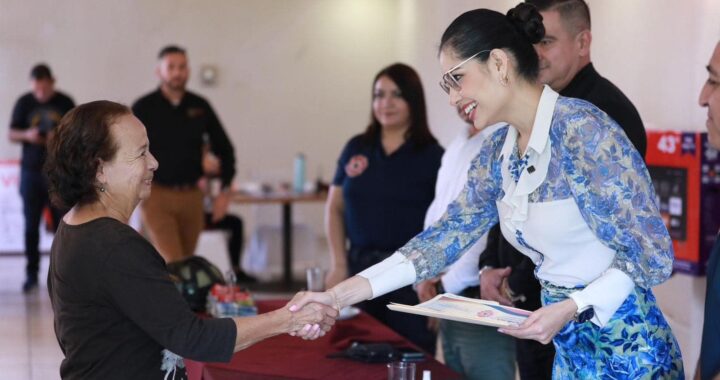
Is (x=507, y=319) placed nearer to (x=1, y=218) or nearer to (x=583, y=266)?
(x=583, y=266)

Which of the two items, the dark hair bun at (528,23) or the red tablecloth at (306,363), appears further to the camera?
the red tablecloth at (306,363)

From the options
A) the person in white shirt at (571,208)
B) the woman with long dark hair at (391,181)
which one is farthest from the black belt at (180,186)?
the person in white shirt at (571,208)

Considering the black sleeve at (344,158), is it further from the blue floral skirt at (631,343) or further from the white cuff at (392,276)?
the blue floral skirt at (631,343)

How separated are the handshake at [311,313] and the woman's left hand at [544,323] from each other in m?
0.57

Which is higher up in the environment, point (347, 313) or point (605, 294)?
point (605, 294)

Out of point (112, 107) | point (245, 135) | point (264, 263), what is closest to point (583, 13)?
point (112, 107)

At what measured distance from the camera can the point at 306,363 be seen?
2850 mm

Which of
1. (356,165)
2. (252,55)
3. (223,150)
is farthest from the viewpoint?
(252,55)

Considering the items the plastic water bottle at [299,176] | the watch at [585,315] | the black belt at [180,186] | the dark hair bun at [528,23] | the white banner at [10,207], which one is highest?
the dark hair bun at [528,23]

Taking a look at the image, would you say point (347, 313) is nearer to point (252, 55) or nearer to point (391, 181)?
point (391, 181)

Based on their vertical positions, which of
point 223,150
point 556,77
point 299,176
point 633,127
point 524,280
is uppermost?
point 556,77

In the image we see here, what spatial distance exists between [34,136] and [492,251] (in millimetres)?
5741

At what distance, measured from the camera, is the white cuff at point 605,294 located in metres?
2.09

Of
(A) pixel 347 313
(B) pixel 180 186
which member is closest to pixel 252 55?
(B) pixel 180 186
